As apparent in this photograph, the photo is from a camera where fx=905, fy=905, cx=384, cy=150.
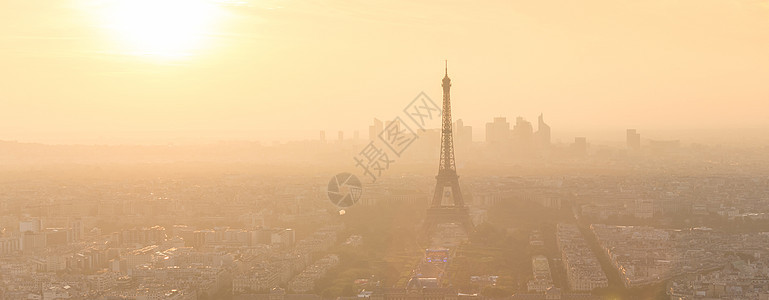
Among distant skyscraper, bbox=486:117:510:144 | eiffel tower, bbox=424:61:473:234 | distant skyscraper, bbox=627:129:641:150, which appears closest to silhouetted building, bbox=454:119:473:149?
distant skyscraper, bbox=486:117:510:144

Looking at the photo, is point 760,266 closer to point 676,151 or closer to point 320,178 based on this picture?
point 320,178

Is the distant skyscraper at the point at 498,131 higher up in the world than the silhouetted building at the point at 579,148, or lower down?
higher up

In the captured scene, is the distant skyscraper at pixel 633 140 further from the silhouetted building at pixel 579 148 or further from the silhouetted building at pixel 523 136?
the silhouetted building at pixel 523 136

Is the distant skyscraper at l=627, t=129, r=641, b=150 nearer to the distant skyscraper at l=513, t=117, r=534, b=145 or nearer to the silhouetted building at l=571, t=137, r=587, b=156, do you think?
the silhouetted building at l=571, t=137, r=587, b=156

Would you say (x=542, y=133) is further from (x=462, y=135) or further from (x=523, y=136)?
(x=462, y=135)

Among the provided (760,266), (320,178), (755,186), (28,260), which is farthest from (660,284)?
(320,178)

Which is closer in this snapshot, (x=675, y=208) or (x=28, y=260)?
(x=28, y=260)

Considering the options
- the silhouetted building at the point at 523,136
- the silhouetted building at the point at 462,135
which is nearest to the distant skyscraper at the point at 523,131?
the silhouetted building at the point at 523,136
